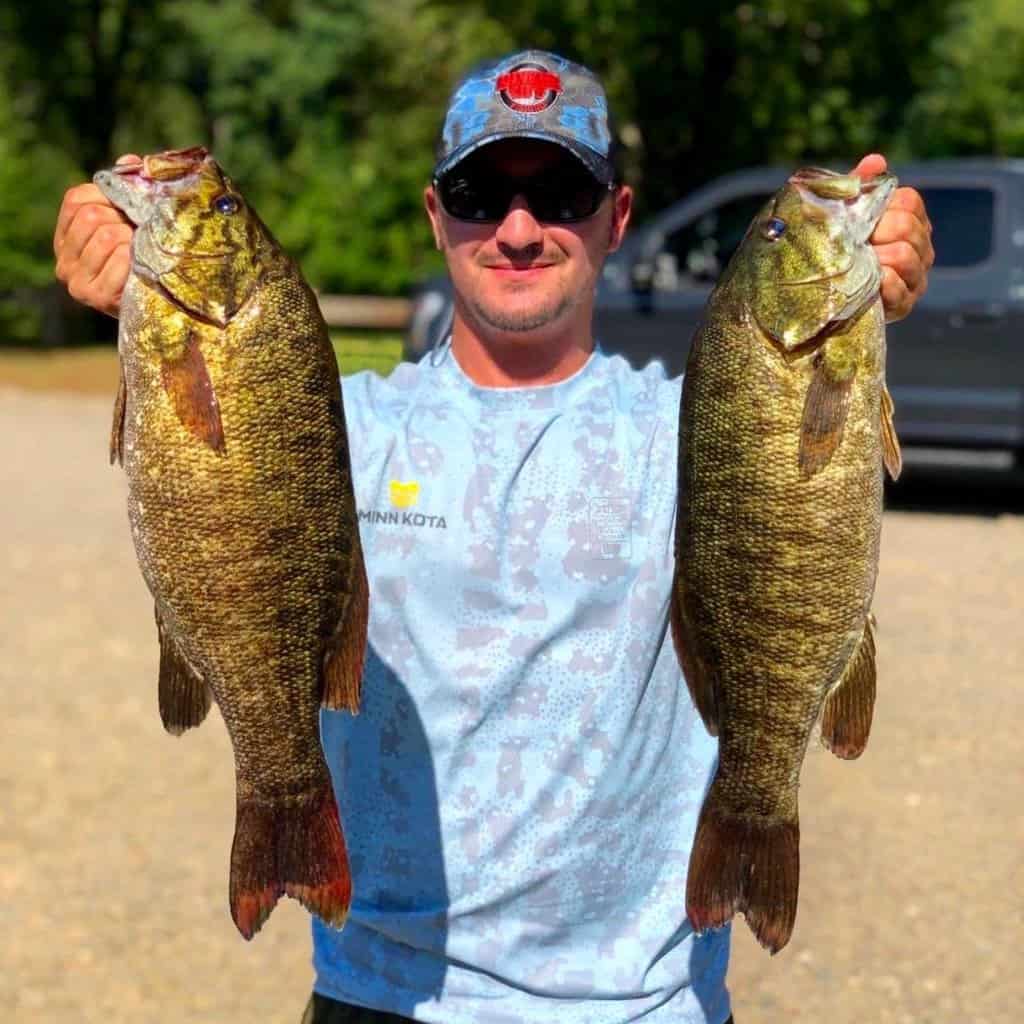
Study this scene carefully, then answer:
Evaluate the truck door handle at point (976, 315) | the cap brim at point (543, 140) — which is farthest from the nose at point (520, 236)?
the truck door handle at point (976, 315)

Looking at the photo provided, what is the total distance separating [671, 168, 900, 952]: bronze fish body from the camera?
85.7 inches

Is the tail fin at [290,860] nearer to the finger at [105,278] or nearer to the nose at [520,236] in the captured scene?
the finger at [105,278]

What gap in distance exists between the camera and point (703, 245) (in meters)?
11.1

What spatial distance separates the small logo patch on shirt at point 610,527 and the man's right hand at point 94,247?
0.80 metres

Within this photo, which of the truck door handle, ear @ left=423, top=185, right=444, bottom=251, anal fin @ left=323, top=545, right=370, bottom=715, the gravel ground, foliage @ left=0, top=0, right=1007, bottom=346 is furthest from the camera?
foliage @ left=0, top=0, right=1007, bottom=346

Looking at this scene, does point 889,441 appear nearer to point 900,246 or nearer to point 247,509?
point 900,246

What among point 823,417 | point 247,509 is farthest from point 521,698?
point 823,417

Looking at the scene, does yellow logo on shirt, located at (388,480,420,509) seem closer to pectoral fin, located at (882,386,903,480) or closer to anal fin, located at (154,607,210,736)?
anal fin, located at (154,607,210,736)

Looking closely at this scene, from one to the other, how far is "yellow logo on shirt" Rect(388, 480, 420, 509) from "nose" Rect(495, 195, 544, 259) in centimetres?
40

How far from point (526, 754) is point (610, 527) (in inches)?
15.0

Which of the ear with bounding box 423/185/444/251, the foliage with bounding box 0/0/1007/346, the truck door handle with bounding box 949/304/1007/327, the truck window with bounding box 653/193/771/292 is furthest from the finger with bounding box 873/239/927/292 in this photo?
the truck window with bounding box 653/193/771/292

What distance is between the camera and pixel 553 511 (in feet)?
7.97

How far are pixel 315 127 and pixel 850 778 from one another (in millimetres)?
38392

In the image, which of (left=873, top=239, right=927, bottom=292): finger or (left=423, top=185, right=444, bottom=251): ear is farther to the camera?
(left=423, top=185, right=444, bottom=251): ear
